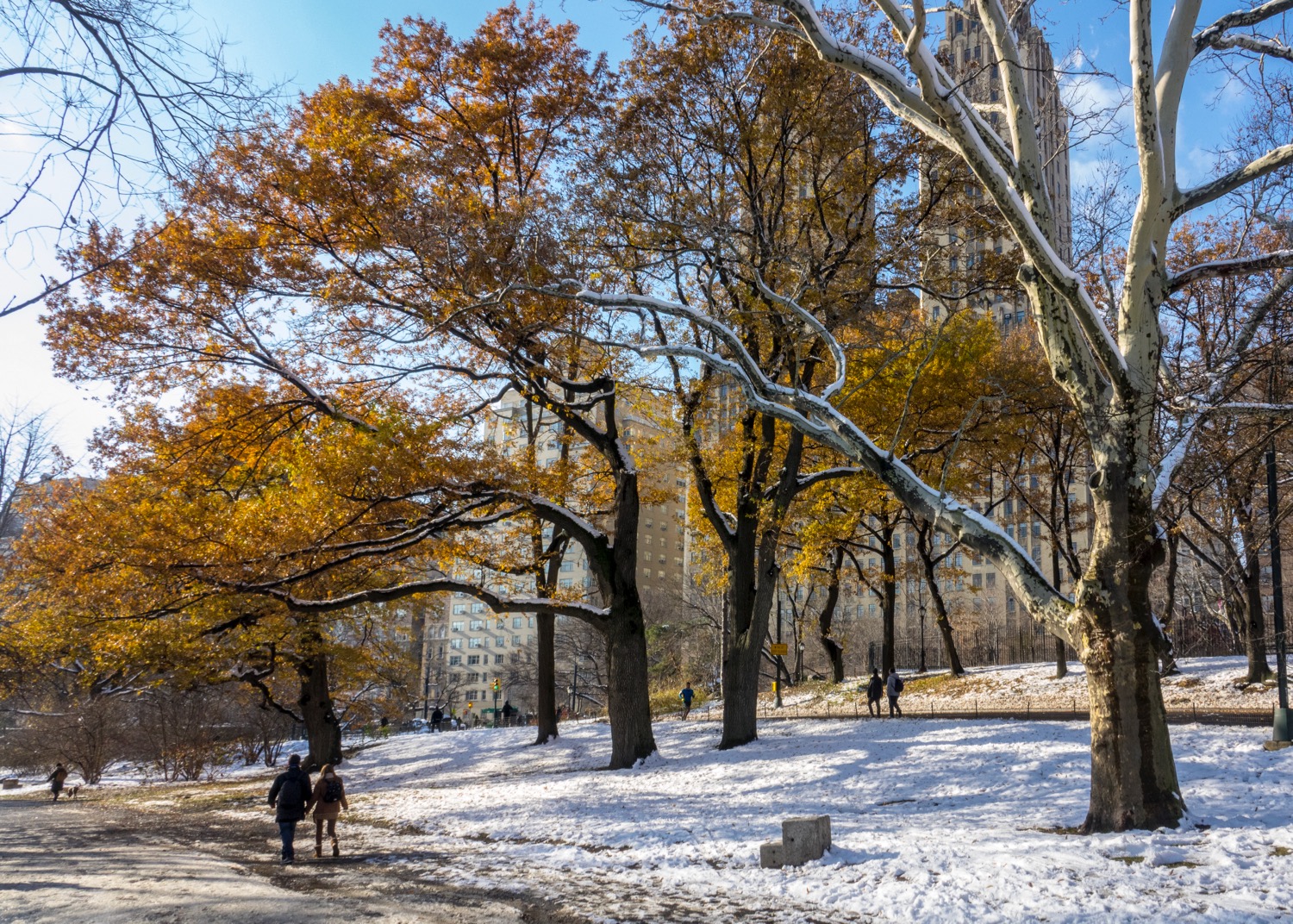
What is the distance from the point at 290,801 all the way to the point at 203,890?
2720 millimetres

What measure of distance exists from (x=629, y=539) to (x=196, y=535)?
27.5 ft

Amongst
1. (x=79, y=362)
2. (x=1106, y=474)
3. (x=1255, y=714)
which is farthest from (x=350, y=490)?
(x=1255, y=714)

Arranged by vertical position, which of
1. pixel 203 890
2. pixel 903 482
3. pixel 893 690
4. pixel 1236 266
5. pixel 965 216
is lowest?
pixel 203 890

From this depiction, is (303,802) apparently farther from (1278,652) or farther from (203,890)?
(1278,652)

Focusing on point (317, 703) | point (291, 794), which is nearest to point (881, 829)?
point (291, 794)

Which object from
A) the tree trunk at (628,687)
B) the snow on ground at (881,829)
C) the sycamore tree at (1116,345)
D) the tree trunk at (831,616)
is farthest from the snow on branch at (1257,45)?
the tree trunk at (831,616)

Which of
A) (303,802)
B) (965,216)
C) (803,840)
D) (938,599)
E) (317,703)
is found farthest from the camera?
(938,599)

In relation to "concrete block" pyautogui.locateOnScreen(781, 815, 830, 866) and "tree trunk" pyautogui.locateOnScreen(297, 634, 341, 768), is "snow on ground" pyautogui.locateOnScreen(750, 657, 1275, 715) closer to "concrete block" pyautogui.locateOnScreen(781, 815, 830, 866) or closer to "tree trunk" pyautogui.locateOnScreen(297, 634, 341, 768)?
"tree trunk" pyautogui.locateOnScreen(297, 634, 341, 768)

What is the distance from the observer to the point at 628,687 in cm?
1808

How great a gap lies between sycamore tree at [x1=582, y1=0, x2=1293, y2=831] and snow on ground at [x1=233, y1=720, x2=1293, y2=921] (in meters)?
1.07

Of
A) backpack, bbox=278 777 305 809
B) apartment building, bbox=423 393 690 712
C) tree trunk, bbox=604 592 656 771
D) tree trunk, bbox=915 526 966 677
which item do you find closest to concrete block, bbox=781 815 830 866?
backpack, bbox=278 777 305 809

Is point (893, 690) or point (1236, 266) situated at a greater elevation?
point (1236, 266)

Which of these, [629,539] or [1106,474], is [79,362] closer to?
[629,539]

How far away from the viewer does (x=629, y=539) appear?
62.3 feet
